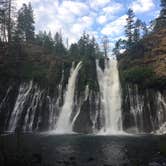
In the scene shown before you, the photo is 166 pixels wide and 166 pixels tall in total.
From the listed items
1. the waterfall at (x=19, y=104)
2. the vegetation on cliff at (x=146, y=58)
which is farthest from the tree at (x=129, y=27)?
the waterfall at (x=19, y=104)

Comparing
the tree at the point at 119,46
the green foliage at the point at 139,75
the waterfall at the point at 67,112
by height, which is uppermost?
the tree at the point at 119,46

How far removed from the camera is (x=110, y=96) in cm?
5347

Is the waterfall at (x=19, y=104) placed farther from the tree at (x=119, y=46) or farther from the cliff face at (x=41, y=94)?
the tree at (x=119, y=46)

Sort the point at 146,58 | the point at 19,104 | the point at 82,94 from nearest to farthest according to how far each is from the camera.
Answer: the point at 19,104
the point at 82,94
the point at 146,58

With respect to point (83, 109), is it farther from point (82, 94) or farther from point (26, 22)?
point (26, 22)

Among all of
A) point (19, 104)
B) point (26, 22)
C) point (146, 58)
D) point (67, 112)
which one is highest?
point (26, 22)

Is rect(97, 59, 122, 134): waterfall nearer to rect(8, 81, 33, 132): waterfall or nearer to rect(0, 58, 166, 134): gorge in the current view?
rect(0, 58, 166, 134): gorge

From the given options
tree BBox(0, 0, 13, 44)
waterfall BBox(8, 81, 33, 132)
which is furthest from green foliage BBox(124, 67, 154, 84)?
tree BBox(0, 0, 13, 44)

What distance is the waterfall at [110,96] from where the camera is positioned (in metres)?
49.4

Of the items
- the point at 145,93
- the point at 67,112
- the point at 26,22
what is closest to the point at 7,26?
the point at 26,22

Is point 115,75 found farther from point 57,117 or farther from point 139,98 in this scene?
point 57,117

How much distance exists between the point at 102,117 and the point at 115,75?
1134 centimetres

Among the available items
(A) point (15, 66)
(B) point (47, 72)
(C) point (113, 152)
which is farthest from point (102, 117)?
(C) point (113, 152)

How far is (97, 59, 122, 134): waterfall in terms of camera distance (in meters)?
49.4
